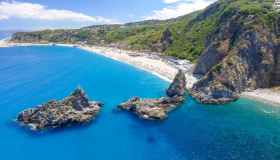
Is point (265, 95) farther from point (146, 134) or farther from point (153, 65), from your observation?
point (153, 65)

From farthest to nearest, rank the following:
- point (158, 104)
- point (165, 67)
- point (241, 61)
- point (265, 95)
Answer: point (165, 67) → point (241, 61) → point (265, 95) → point (158, 104)

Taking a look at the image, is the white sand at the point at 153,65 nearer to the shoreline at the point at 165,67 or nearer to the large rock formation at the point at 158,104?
the shoreline at the point at 165,67

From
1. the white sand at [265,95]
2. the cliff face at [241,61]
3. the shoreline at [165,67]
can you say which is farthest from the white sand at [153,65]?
the white sand at [265,95]

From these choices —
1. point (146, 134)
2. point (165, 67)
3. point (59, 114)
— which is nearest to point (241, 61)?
point (165, 67)

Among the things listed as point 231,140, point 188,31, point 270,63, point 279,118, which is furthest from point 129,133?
point 188,31

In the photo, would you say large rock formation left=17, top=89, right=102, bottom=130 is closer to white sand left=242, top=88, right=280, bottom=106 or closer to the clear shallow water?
the clear shallow water

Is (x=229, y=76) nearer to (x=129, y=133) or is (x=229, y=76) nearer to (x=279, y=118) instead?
(x=279, y=118)

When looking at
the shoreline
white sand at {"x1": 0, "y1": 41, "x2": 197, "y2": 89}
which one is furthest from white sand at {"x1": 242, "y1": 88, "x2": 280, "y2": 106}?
white sand at {"x1": 0, "y1": 41, "x2": 197, "y2": 89}

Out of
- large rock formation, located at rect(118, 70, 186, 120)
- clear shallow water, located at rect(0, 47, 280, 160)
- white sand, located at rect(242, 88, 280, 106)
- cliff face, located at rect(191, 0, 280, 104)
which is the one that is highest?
cliff face, located at rect(191, 0, 280, 104)
